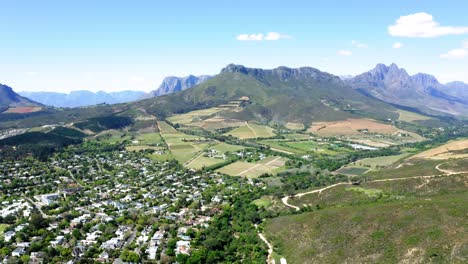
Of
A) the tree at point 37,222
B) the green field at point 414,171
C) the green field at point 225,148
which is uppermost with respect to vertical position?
the green field at point 414,171

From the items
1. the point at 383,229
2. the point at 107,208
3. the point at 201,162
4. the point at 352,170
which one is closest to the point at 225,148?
the point at 201,162

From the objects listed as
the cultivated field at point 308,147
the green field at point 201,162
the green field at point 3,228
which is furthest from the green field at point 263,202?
the cultivated field at point 308,147

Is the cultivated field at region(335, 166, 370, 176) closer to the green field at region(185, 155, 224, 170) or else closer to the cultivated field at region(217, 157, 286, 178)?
the cultivated field at region(217, 157, 286, 178)

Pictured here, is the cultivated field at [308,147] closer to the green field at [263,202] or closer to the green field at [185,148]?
the green field at [185,148]

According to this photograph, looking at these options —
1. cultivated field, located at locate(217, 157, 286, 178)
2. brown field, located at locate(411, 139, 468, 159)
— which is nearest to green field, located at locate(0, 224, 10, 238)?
cultivated field, located at locate(217, 157, 286, 178)

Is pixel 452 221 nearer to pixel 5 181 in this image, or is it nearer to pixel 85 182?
pixel 85 182

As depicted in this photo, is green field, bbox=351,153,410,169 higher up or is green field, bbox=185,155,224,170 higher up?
green field, bbox=185,155,224,170
